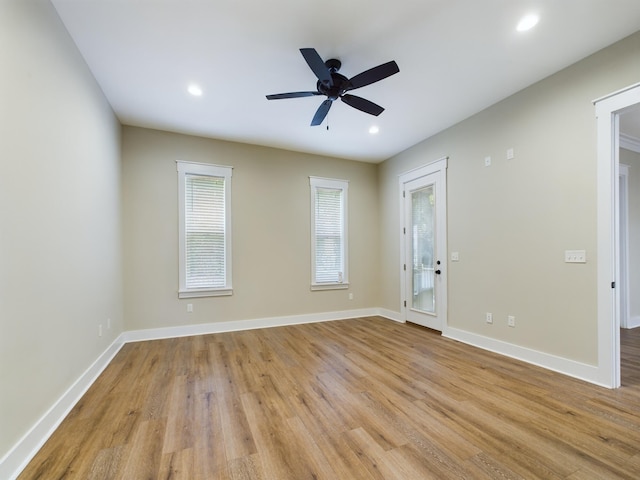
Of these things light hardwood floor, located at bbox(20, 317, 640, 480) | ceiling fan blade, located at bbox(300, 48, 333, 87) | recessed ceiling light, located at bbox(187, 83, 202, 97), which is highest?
recessed ceiling light, located at bbox(187, 83, 202, 97)

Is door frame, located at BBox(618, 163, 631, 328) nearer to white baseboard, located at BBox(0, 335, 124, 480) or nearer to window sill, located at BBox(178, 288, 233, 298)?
window sill, located at BBox(178, 288, 233, 298)

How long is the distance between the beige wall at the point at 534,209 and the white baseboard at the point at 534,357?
6cm

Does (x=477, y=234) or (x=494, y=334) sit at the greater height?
(x=477, y=234)

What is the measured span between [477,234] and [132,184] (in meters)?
4.80

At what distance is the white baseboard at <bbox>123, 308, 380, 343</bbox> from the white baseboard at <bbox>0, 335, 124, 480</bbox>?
1161 mm

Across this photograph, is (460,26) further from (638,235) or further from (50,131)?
(638,235)

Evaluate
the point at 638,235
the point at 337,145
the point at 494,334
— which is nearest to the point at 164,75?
the point at 337,145

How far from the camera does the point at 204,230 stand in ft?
14.6

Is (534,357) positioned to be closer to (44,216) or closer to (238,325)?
(238,325)

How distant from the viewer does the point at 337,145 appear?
15.8 feet

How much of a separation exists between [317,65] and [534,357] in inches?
142

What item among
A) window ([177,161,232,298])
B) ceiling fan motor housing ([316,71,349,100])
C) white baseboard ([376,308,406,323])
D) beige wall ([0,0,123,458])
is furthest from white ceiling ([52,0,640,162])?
white baseboard ([376,308,406,323])

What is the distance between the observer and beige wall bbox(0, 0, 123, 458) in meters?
1.58

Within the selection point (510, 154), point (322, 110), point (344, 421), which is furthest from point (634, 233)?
point (344, 421)
